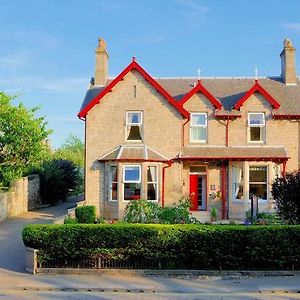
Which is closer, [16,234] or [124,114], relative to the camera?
[16,234]

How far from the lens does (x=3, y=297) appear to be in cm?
1266

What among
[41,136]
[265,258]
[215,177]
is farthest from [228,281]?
[41,136]

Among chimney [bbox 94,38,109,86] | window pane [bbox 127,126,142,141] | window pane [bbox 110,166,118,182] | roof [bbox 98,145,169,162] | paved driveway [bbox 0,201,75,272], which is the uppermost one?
chimney [bbox 94,38,109,86]

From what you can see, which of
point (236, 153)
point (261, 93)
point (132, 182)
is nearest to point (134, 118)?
point (132, 182)

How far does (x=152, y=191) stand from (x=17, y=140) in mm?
8571

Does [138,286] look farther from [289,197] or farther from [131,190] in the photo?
[131,190]

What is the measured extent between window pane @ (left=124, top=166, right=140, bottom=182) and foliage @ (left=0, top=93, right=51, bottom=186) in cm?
600

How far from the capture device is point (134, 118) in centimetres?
2761

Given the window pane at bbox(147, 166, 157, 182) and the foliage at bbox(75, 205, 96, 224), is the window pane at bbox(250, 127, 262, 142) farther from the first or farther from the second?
the foliage at bbox(75, 205, 96, 224)

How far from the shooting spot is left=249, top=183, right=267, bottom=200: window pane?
2730cm

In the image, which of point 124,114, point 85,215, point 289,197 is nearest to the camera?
point 289,197

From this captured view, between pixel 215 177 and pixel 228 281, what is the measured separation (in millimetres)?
13653

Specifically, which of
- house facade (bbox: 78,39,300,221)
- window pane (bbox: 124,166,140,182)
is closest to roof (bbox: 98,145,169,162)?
house facade (bbox: 78,39,300,221)

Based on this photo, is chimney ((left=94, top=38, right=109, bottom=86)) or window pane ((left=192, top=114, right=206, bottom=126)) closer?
window pane ((left=192, top=114, right=206, bottom=126))
